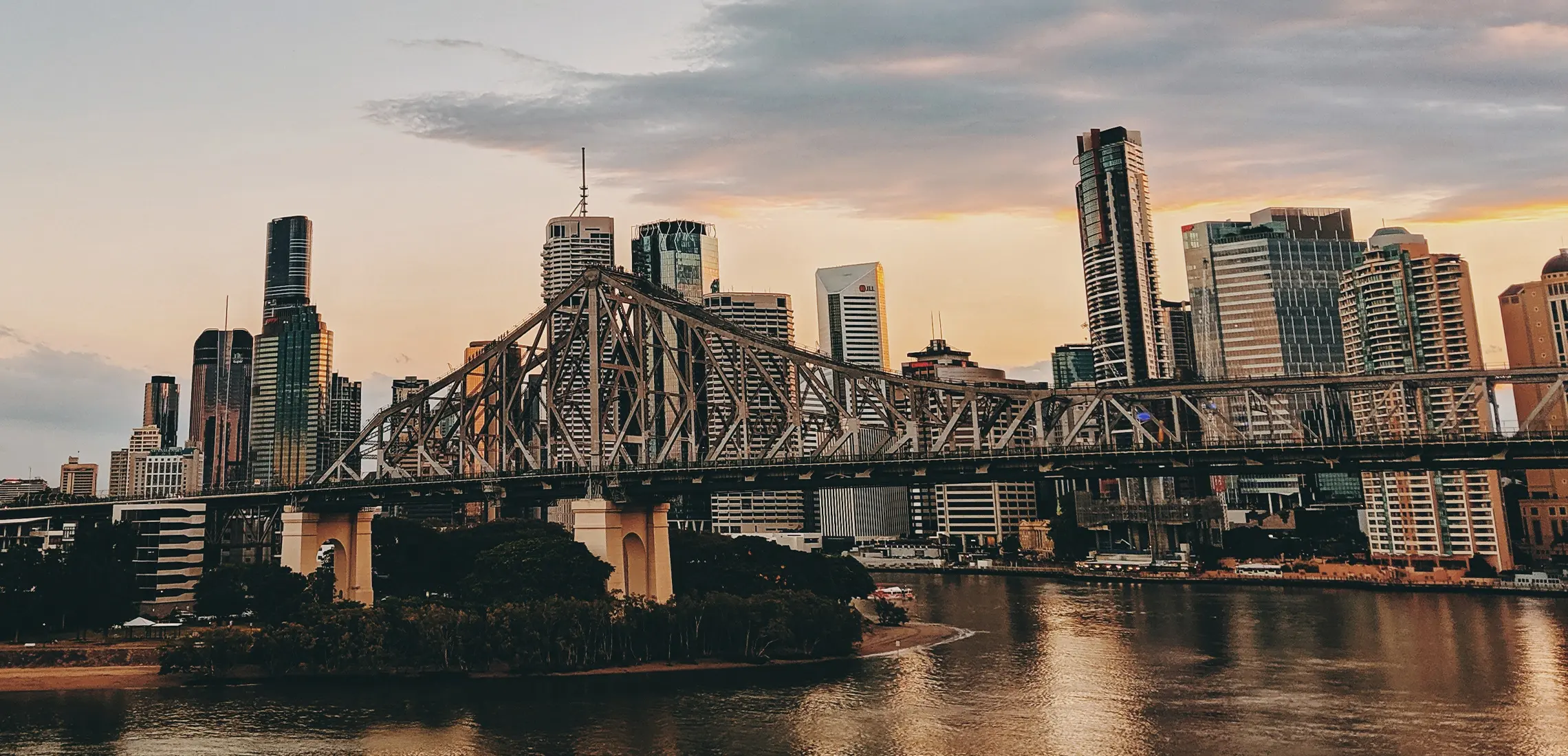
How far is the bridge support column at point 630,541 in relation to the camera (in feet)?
292

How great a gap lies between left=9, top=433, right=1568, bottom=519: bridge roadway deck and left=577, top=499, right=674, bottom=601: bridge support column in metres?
1.37

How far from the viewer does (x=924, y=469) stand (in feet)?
275

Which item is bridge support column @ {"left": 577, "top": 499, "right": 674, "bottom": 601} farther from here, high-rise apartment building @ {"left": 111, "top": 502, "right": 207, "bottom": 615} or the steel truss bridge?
high-rise apartment building @ {"left": 111, "top": 502, "right": 207, "bottom": 615}

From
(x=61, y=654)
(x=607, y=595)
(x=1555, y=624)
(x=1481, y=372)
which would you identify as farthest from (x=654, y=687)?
(x=1555, y=624)

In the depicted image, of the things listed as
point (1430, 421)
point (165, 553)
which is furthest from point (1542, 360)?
point (165, 553)

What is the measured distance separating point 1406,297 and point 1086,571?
8068 cm

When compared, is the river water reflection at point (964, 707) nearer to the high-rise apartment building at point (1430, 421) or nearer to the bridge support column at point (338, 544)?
the high-rise apartment building at point (1430, 421)

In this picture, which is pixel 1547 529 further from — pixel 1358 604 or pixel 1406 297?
pixel 1406 297

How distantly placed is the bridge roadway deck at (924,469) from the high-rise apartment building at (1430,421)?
2.27m

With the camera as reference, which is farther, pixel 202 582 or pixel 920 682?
pixel 202 582

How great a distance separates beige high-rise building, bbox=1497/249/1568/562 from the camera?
141500mm

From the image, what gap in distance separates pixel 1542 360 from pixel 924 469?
150971mm

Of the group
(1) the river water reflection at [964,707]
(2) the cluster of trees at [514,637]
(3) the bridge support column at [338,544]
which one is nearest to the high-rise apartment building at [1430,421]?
(1) the river water reflection at [964,707]

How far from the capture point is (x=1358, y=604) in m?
116
